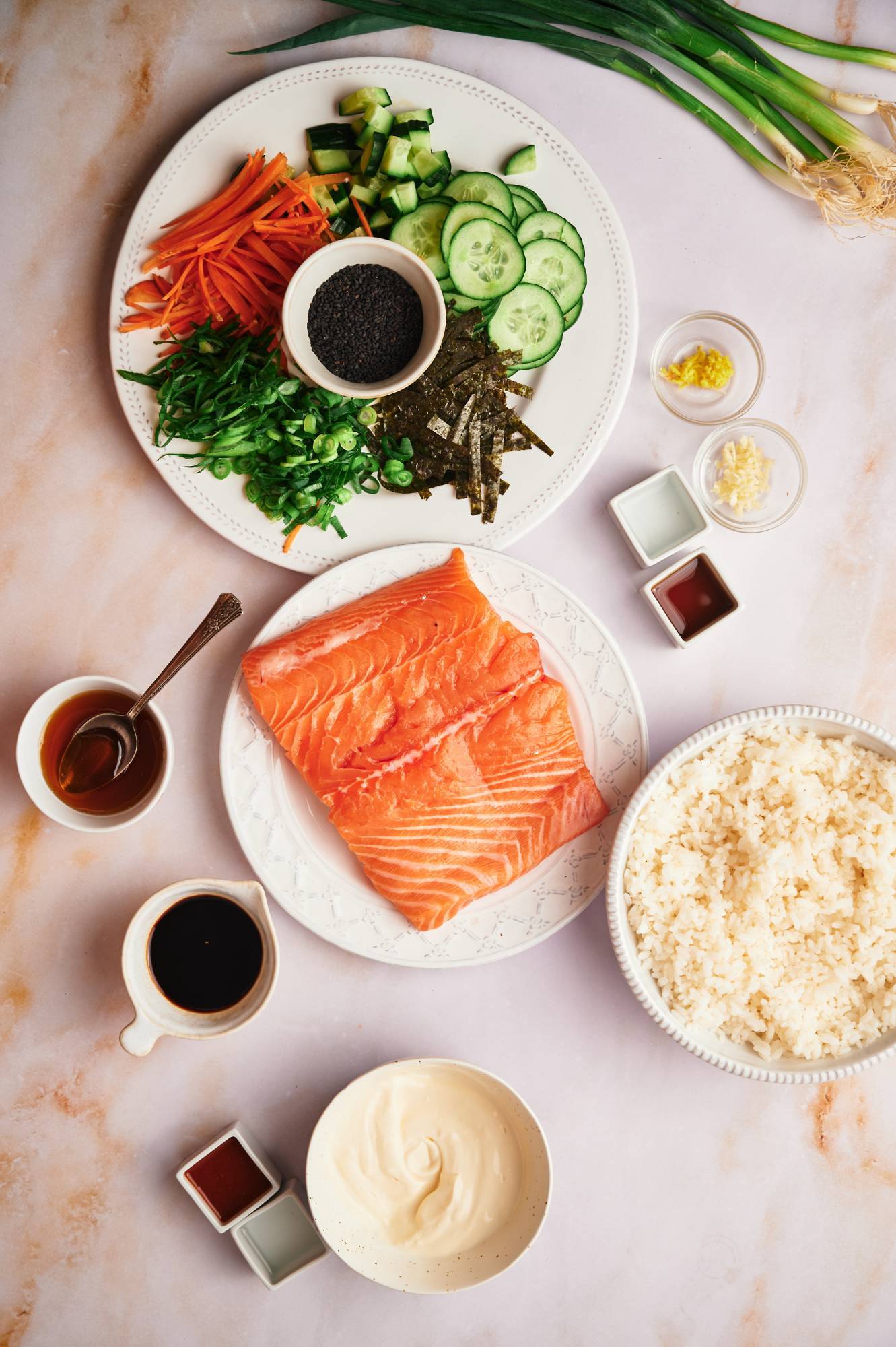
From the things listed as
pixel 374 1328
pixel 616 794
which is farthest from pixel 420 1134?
pixel 616 794

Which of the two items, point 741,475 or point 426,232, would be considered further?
point 741,475

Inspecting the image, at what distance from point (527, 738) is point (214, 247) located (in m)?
1.64

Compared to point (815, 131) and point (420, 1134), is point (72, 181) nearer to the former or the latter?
point (815, 131)

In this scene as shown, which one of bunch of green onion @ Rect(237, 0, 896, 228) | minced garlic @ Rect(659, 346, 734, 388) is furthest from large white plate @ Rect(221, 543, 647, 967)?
bunch of green onion @ Rect(237, 0, 896, 228)

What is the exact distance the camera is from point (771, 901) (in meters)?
2.42

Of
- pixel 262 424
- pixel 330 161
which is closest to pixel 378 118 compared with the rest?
pixel 330 161

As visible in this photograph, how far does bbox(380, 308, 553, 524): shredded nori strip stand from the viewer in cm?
250

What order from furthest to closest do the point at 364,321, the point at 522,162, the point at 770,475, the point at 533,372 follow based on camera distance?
the point at 770,475
the point at 533,372
the point at 522,162
the point at 364,321

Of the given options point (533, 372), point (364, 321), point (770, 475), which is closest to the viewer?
point (364, 321)

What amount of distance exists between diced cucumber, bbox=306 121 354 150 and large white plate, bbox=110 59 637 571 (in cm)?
5

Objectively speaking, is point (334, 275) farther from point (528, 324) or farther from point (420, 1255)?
point (420, 1255)

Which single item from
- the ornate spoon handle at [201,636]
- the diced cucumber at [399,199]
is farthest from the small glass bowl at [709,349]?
the ornate spoon handle at [201,636]

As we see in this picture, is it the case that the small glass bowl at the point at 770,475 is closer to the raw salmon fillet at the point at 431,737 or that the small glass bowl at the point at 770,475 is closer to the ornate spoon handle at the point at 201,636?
the raw salmon fillet at the point at 431,737

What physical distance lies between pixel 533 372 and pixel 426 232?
0.50 metres
